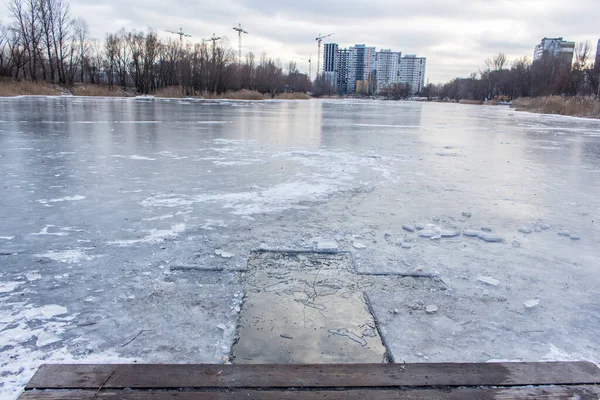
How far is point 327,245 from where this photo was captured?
3863 millimetres

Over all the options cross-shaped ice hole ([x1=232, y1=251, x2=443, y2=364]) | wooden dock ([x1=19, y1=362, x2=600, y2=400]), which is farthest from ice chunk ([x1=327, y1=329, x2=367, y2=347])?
wooden dock ([x1=19, y1=362, x2=600, y2=400])

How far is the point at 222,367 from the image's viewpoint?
1.96 metres

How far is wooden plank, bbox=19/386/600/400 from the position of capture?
174 centimetres

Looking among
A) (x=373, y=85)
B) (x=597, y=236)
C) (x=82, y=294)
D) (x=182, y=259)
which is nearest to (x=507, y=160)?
(x=597, y=236)

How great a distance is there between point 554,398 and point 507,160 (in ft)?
28.3

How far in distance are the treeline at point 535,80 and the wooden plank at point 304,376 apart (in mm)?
45972

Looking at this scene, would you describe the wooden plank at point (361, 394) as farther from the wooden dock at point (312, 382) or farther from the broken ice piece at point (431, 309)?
the broken ice piece at point (431, 309)

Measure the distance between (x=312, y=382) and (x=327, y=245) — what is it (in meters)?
2.04

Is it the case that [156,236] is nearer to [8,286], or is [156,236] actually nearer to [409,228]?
[8,286]

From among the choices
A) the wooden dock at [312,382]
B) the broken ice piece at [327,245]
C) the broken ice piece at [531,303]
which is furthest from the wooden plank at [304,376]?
the broken ice piece at [327,245]

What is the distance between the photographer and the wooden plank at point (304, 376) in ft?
6.01

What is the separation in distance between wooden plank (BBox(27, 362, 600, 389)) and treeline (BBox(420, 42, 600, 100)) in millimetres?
45972

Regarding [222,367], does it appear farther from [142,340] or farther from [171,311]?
[171,311]

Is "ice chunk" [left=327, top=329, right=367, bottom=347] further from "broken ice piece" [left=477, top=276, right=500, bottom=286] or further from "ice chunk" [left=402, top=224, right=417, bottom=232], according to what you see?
"ice chunk" [left=402, top=224, right=417, bottom=232]
